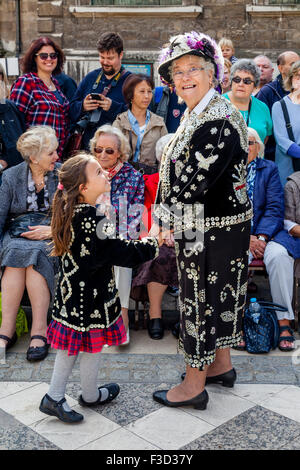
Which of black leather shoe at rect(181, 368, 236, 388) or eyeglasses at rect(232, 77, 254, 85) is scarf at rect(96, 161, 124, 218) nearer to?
eyeglasses at rect(232, 77, 254, 85)

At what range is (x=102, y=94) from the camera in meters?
5.68

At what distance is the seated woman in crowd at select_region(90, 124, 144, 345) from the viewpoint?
4.67m

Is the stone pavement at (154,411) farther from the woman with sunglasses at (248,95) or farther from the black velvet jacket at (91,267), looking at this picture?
the woman with sunglasses at (248,95)

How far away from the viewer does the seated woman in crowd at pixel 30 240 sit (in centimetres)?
444

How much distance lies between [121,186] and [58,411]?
210 centimetres

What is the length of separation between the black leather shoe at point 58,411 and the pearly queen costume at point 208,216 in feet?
2.45

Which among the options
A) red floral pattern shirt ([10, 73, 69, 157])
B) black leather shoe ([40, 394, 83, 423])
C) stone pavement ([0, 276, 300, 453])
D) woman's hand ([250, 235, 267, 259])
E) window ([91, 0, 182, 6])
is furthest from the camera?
window ([91, 0, 182, 6])

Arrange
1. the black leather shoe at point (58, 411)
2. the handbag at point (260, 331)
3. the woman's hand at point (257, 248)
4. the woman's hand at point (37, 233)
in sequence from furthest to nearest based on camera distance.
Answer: the woman's hand at point (257, 248)
the woman's hand at point (37, 233)
the handbag at point (260, 331)
the black leather shoe at point (58, 411)

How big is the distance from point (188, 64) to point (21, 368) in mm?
2374

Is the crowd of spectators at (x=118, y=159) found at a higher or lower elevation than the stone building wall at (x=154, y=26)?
lower

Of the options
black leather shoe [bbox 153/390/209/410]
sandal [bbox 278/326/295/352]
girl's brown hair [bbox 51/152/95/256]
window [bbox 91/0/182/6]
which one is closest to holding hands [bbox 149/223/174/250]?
girl's brown hair [bbox 51/152/95/256]

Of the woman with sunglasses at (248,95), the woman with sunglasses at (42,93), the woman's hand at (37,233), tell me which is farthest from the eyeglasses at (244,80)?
the woman's hand at (37,233)

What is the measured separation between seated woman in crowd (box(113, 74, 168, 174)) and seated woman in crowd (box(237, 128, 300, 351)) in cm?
93
